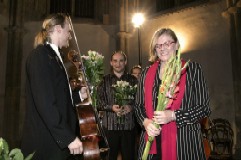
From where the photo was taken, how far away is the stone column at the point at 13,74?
33.1ft

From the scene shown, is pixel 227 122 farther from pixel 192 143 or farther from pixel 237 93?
pixel 192 143

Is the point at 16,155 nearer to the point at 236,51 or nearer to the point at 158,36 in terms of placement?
the point at 158,36

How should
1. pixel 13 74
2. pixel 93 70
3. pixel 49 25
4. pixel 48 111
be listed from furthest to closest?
pixel 13 74 < pixel 93 70 < pixel 49 25 < pixel 48 111

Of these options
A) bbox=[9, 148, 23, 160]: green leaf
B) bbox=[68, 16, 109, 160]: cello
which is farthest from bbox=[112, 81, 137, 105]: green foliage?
bbox=[9, 148, 23, 160]: green leaf

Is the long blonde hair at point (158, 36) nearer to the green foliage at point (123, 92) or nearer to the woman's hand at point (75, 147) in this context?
the woman's hand at point (75, 147)

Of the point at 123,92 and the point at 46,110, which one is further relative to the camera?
the point at 123,92

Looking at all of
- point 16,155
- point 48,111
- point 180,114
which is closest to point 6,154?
point 16,155

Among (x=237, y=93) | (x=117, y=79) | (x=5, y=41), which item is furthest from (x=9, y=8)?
(x=237, y=93)

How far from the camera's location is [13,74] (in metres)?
10.4

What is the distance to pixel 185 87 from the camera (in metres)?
2.01

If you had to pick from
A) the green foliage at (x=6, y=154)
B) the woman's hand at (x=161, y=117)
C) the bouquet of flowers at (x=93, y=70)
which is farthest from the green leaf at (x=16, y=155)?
the bouquet of flowers at (x=93, y=70)

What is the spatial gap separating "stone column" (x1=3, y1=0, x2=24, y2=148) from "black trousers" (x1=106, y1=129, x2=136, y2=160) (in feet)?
24.1

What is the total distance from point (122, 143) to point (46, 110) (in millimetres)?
2005

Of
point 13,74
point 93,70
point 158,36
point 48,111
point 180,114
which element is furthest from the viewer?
point 13,74
